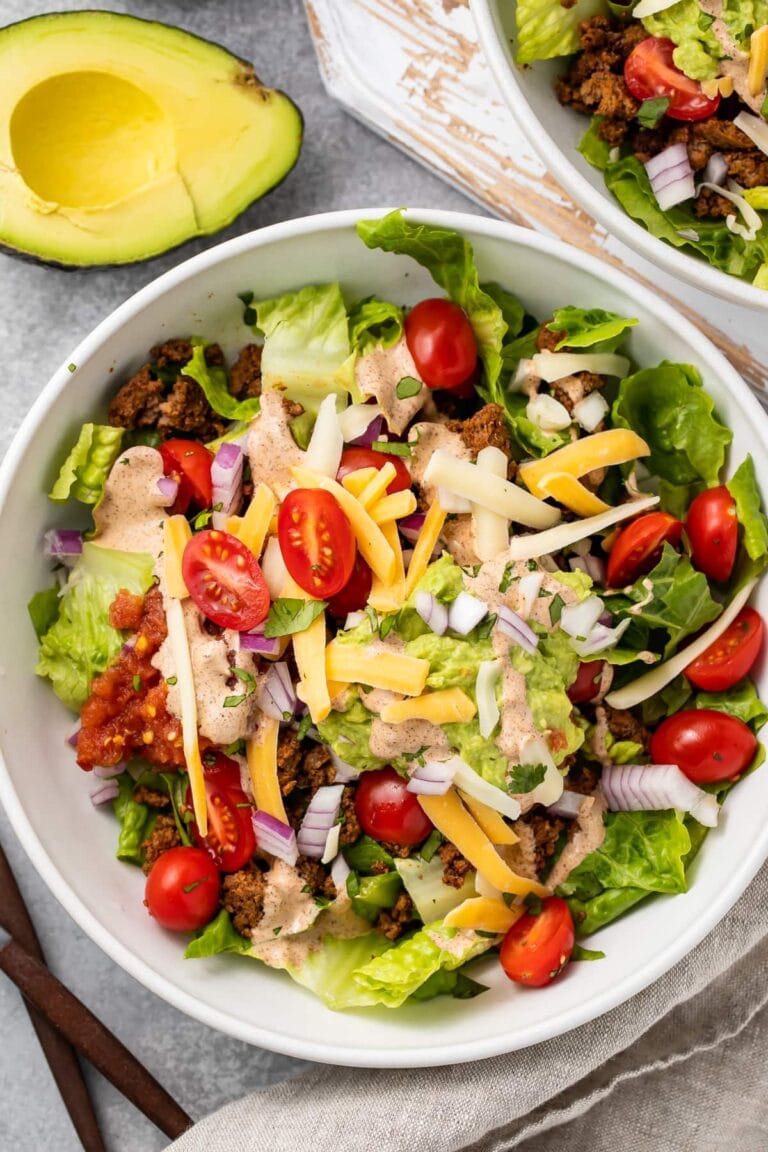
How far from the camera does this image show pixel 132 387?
3133 mm

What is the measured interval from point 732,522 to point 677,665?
389mm

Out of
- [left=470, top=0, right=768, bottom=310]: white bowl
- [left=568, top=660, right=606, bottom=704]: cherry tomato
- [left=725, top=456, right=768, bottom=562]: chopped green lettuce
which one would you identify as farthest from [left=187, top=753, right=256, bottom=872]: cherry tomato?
[left=470, top=0, right=768, bottom=310]: white bowl

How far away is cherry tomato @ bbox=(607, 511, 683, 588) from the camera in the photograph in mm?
3014

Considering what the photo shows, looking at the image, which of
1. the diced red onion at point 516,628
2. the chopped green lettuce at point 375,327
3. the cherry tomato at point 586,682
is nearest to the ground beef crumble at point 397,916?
the cherry tomato at point 586,682

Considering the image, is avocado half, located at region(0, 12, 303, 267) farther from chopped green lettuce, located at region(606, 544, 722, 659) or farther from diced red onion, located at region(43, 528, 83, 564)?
chopped green lettuce, located at region(606, 544, 722, 659)

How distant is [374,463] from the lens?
9.94 feet

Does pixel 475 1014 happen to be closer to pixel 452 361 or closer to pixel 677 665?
pixel 677 665

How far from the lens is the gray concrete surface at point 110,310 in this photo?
3.54 m

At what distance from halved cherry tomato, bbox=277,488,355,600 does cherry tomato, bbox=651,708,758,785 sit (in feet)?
3.10

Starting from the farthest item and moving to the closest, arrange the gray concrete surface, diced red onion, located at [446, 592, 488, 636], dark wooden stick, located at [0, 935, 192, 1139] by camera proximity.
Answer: the gray concrete surface < dark wooden stick, located at [0, 935, 192, 1139] < diced red onion, located at [446, 592, 488, 636]

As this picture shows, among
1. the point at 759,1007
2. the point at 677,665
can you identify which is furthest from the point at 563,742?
the point at 759,1007

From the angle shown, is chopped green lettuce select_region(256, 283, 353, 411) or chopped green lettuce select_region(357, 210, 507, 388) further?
chopped green lettuce select_region(256, 283, 353, 411)

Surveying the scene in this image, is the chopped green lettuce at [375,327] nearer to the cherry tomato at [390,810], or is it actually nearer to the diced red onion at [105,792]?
the cherry tomato at [390,810]

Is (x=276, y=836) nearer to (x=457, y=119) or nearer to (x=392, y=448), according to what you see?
(x=392, y=448)
